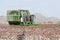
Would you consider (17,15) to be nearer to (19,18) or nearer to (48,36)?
(19,18)

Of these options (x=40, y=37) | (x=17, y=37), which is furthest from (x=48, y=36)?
(x=17, y=37)

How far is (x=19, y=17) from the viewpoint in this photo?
2781 cm

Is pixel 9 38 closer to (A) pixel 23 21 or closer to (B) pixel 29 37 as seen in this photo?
(B) pixel 29 37

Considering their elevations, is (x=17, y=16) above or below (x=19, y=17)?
above

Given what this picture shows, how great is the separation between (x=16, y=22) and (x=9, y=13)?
122 centimetres

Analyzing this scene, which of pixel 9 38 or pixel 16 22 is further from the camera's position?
pixel 16 22

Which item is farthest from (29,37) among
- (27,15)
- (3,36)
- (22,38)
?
(27,15)

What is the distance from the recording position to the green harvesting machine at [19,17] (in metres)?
27.7

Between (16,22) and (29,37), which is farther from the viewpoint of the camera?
(16,22)

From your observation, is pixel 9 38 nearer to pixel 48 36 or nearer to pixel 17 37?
pixel 17 37

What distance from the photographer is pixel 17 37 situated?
1206 centimetres

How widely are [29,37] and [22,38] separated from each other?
319 mm

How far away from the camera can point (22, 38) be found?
12109 mm

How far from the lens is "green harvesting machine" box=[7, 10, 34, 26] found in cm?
2772
